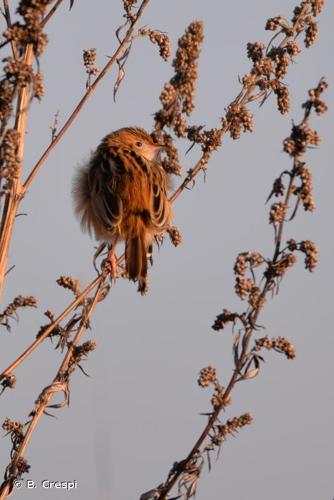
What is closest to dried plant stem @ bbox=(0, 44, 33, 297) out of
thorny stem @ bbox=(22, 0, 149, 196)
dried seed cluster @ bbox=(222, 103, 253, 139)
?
thorny stem @ bbox=(22, 0, 149, 196)

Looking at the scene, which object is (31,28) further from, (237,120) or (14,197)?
(237,120)

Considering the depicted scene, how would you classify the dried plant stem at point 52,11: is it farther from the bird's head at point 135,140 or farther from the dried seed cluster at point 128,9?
the bird's head at point 135,140

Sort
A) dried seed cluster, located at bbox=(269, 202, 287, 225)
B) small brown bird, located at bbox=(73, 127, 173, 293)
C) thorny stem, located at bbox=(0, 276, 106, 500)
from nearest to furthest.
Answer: dried seed cluster, located at bbox=(269, 202, 287, 225) → thorny stem, located at bbox=(0, 276, 106, 500) → small brown bird, located at bbox=(73, 127, 173, 293)

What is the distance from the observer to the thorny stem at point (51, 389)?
12.3ft

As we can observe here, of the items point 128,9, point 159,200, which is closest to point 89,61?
point 128,9

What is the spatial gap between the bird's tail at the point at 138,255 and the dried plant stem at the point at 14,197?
2.08 m

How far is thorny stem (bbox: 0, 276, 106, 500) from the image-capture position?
3.75 meters

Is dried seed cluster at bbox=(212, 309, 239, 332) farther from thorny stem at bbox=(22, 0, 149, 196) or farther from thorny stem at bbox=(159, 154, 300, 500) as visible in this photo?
thorny stem at bbox=(22, 0, 149, 196)

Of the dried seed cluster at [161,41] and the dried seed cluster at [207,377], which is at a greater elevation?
the dried seed cluster at [161,41]

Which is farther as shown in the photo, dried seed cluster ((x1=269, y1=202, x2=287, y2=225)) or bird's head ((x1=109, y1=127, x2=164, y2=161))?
bird's head ((x1=109, y1=127, x2=164, y2=161))

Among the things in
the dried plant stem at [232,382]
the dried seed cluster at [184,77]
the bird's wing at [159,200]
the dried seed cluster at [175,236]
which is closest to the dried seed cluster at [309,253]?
the dried plant stem at [232,382]

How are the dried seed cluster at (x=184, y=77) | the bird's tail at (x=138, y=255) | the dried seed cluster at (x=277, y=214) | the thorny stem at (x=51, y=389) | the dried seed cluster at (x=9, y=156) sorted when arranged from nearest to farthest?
the dried seed cluster at (x=9, y=156) < the dried seed cluster at (x=277, y=214) < the thorny stem at (x=51, y=389) < the dried seed cluster at (x=184, y=77) < the bird's tail at (x=138, y=255)

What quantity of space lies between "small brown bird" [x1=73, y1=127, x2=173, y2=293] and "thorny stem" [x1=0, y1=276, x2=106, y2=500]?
5.44ft

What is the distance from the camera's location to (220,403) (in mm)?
3371
